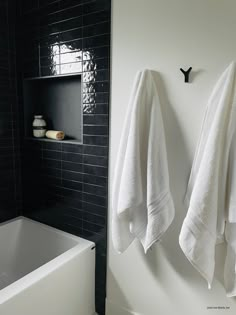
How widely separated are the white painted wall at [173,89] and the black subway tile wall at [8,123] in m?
0.94

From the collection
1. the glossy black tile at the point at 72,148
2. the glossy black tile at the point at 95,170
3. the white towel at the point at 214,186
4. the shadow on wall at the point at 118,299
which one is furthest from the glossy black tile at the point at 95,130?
the shadow on wall at the point at 118,299

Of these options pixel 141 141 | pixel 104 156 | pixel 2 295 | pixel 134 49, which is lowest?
pixel 2 295

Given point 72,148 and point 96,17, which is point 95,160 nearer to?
point 72,148

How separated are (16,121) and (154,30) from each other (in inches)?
Answer: 52.0

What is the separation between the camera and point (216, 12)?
119 centimetres

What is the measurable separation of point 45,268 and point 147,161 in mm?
877

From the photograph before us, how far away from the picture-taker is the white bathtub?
1301mm

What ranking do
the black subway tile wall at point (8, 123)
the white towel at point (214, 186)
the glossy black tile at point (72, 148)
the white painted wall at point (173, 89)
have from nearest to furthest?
1. the white towel at point (214, 186)
2. the white painted wall at point (173, 89)
3. the glossy black tile at point (72, 148)
4. the black subway tile wall at point (8, 123)

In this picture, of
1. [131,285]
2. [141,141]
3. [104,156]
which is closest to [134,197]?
[141,141]

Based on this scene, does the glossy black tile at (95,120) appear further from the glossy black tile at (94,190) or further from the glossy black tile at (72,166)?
the glossy black tile at (94,190)

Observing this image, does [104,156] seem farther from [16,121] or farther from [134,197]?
[16,121]

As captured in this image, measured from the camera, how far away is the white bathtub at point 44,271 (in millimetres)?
→ 1301

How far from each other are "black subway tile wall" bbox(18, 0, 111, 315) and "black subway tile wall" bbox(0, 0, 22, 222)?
0.28 feet

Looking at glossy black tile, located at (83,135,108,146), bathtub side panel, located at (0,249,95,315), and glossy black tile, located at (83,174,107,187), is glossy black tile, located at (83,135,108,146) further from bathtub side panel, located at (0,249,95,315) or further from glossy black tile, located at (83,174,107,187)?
bathtub side panel, located at (0,249,95,315)
